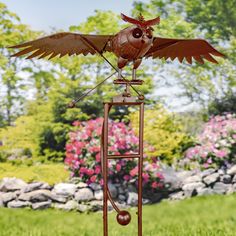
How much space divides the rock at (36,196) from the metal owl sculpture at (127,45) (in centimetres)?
262

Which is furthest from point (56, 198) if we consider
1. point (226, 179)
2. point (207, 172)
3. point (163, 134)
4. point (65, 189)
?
point (226, 179)

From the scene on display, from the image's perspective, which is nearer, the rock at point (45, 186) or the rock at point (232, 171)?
the rock at point (45, 186)

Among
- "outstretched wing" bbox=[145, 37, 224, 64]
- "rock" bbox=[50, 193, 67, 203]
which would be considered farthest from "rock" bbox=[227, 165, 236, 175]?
"outstretched wing" bbox=[145, 37, 224, 64]

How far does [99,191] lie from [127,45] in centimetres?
284

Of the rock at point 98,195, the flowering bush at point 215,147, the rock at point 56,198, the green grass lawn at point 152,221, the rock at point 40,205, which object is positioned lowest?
the green grass lawn at point 152,221

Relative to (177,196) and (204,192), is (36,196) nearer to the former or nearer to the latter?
(177,196)

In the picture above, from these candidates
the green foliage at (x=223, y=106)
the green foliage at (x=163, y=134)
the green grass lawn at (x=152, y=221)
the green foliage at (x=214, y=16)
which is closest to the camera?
the green grass lawn at (x=152, y=221)

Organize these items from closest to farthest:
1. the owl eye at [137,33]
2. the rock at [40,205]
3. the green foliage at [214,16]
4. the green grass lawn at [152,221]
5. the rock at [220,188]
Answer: the owl eye at [137,33]
the green grass lawn at [152,221]
the rock at [40,205]
the rock at [220,188]
the green foliage at [214,16]

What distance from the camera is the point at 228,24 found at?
18.4 feet

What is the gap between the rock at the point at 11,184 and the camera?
4711mm

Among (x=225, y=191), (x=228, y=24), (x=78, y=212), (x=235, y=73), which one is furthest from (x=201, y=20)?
(x=78, y=212)

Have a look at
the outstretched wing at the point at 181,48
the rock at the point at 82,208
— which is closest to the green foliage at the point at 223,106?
the rock at the point at 82,208

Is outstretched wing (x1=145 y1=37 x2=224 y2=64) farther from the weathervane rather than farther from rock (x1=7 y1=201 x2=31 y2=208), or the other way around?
rock (x1=7 y1=201 x2=31 y2=208)

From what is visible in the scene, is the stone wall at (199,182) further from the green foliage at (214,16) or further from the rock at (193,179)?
the green foliage at (214,16)
